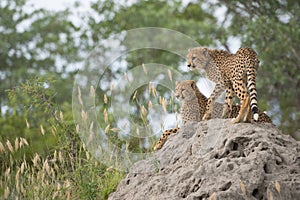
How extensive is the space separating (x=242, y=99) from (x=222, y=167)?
798mm

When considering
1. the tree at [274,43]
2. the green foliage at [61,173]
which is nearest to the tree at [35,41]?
the tree at [274,43]

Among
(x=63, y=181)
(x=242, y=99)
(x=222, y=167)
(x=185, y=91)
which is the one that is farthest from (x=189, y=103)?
(x=63, y=181)

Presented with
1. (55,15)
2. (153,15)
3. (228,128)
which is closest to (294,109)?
(153,15)

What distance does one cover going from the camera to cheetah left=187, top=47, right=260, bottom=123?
5340 millimetres

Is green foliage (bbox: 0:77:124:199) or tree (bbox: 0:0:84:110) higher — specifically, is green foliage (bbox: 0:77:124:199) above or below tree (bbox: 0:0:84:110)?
below

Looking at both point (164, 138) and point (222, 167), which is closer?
point (222, 167)

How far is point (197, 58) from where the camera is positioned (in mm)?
5832

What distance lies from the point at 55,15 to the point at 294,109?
9433 mm

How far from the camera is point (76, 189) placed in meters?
6.36

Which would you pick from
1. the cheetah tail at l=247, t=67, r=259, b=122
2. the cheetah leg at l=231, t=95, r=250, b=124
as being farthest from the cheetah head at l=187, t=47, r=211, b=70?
the cheetah leg at l=231, t=95, r=250, b=124

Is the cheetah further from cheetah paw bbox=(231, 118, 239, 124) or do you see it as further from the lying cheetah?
the lying cheetah

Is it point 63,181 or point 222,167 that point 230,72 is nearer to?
point 222,167

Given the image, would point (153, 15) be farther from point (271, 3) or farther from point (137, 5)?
point (271, 3)

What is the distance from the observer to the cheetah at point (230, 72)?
5340mm
